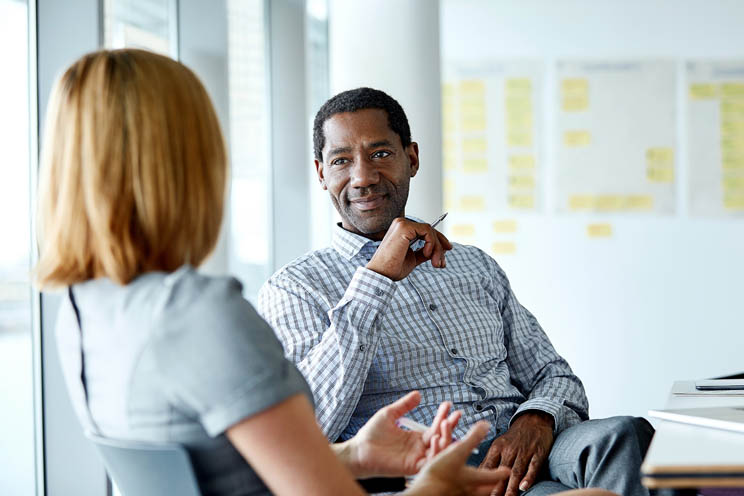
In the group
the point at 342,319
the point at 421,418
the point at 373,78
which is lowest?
the point at 421,418

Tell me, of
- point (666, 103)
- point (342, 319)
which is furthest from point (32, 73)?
point (666, 103)

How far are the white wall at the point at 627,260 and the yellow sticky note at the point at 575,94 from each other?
0.07m

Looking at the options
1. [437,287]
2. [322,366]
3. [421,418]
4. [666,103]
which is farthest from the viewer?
[666,103]

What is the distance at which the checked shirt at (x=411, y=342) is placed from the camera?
1874 millimetres

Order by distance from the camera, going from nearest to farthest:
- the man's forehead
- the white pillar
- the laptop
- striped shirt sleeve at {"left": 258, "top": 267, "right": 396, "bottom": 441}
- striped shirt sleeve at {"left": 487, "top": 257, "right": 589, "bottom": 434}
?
1. the laptop
2. striped shirt sleeve at {"left": 258, "top": 267, "right": 396, "bottom": 441}
3. striped shirt sleeve at {"left": 487, "top": 257, "right": 589, "bottom": 434}
4. the man's forehead
5. the white pillar

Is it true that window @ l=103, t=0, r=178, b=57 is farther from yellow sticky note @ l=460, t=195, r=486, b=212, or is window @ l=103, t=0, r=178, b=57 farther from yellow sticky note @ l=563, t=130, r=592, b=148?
yellow sticky note @ l=563, t=130, r=592, b=148

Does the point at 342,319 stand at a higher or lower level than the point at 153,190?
lower

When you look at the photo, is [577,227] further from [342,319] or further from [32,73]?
[32,73]

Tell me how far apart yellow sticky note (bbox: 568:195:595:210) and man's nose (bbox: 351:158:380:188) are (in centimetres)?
229

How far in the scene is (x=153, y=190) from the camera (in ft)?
3.42

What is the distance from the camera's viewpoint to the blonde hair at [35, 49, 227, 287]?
3.42ft

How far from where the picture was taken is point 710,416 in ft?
4.52

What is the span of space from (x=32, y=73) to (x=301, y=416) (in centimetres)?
150

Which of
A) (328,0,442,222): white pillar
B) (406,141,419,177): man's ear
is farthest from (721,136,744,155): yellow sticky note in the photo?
(406,141,419,177): man's ear
